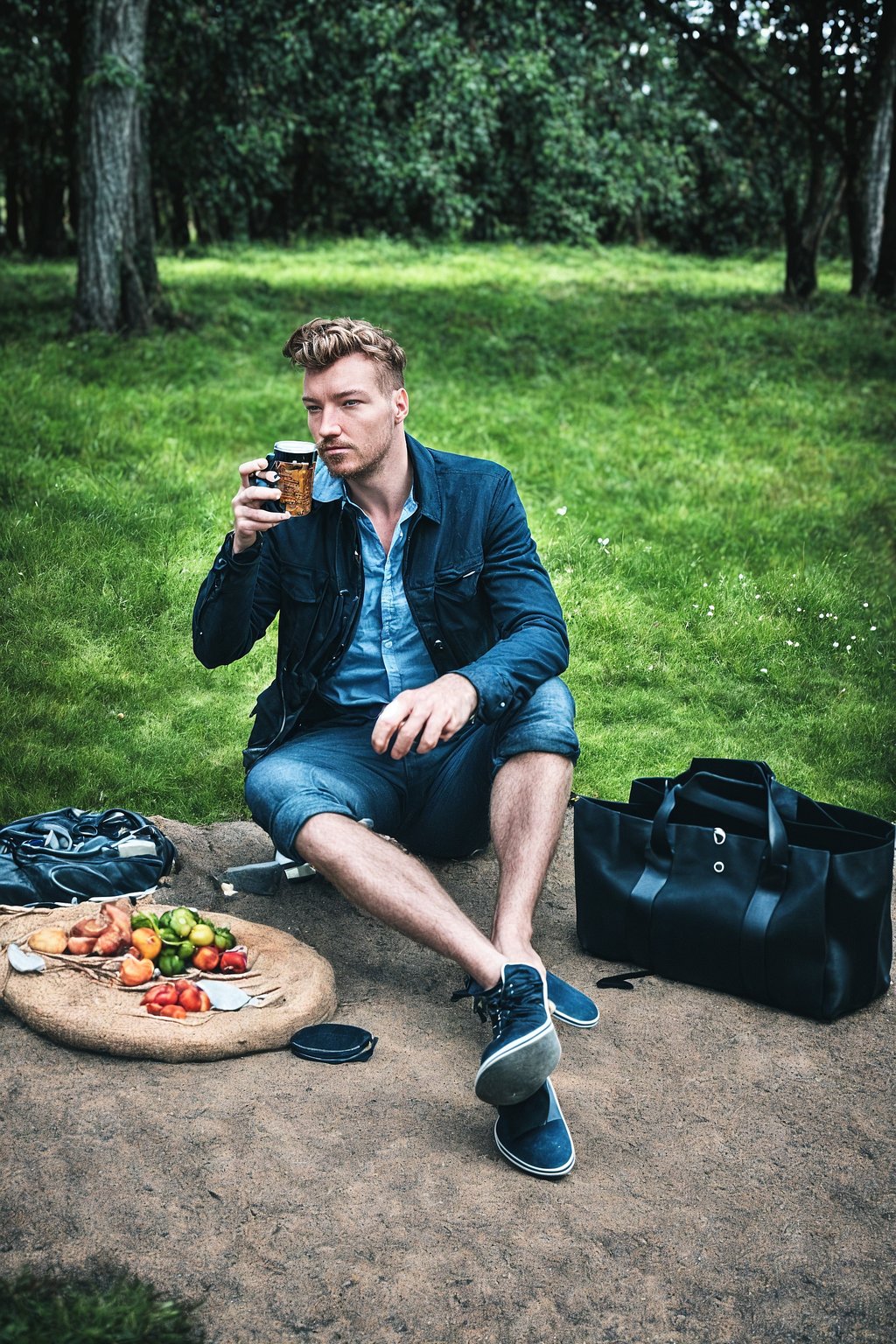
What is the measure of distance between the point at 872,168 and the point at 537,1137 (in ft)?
47.7

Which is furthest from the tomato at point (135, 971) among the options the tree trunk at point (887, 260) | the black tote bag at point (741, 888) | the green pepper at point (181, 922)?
the tree trunk at point (887, 260)

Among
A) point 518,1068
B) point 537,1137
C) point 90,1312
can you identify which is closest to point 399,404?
point 518,1068

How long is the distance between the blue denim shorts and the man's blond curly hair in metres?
1.12

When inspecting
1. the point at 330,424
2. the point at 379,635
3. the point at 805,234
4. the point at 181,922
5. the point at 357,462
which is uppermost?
the point at 805,234

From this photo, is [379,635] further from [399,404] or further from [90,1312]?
[90,1312]

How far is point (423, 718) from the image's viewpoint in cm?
333

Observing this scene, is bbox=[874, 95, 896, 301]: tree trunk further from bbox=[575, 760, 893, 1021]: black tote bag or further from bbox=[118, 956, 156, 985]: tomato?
bbox=[118, 956, 156, 985]: tomato

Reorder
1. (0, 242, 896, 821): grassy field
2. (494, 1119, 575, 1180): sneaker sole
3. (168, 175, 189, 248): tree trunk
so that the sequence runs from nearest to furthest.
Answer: (494, 1119, 575, 1180): sneaker sole < (0, 242, 896, 821): grassy field < (168, 175, 189, 248): tree trunk

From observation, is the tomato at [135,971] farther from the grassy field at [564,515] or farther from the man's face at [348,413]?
the grassy field at [564,515]

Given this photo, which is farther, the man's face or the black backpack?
the black backpack

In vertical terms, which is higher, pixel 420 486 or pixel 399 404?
pixel 399 404

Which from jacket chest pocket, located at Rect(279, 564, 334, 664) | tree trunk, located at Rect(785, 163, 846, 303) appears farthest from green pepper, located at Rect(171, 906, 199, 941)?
tree trunk, located at Rect(785, 163, 846, 303)

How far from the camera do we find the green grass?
2.33m

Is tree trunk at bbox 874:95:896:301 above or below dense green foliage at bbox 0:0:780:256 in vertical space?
below
